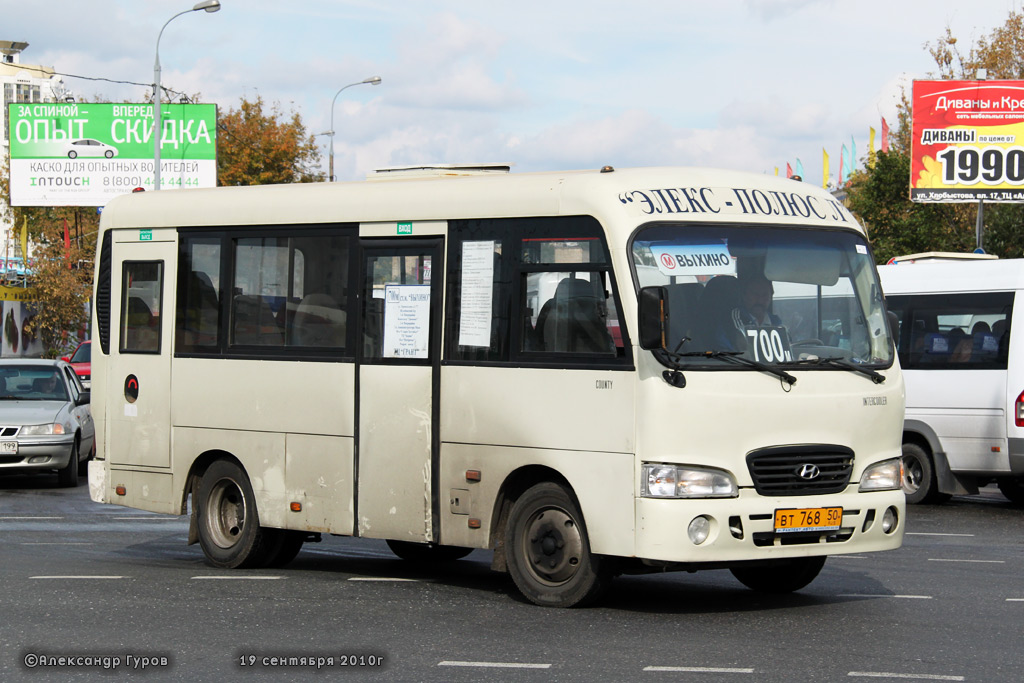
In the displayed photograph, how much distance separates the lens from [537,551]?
9.73m

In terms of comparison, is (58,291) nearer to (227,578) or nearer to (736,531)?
(227,578)

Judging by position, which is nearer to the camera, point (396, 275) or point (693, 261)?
point (693, 261)

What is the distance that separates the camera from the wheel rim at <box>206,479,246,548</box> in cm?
1189

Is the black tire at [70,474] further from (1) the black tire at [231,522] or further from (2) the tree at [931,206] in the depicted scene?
(2) the tree at [931,206]

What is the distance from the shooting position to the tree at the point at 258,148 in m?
64.4

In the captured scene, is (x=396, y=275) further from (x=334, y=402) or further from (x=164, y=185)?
(x=164, y=185)

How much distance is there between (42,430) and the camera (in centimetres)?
1958

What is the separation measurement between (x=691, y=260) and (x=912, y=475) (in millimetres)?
9435

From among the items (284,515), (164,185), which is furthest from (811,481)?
(164,185)

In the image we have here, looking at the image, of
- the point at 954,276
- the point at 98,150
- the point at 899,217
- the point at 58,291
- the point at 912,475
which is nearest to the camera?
the point at 954,276

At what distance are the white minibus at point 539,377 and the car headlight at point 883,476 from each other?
30 mm

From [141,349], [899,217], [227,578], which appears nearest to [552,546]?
[227,578]

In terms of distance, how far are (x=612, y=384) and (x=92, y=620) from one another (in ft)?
11.0

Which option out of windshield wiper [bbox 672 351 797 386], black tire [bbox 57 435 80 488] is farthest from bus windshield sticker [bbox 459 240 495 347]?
black tire [bbox 57 435 80 488]
